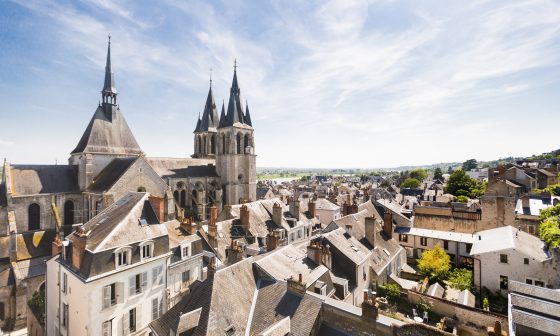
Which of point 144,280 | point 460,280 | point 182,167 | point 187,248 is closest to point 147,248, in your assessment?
point 144,280

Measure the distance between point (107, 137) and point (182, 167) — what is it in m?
12.8

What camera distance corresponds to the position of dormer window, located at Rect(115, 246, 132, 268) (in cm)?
1501

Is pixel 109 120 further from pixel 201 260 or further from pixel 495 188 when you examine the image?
pixel 495 188

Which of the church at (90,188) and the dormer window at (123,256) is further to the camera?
the church at (90,188)

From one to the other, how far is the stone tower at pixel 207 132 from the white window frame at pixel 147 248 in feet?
135

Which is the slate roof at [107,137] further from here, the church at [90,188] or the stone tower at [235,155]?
the stone tower at [235,155]

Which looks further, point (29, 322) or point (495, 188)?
point (495, 188)

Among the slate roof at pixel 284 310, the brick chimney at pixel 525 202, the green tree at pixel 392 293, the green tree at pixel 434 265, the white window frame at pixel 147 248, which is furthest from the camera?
the brick chimney at pixel 525 202

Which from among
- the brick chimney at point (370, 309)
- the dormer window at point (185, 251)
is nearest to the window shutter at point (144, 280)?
the dormer window at point (185, 251)

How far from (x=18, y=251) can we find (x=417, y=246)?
140ft

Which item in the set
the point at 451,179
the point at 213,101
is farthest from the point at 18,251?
the point at 451,179

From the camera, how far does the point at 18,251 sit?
24.7m

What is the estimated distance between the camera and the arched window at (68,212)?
29859 millimetres

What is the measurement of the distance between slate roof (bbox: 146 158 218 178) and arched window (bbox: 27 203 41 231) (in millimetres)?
14177
